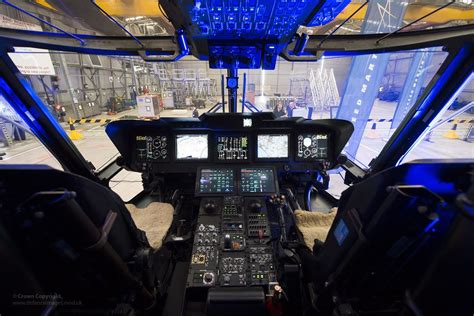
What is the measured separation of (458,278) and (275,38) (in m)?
1.46

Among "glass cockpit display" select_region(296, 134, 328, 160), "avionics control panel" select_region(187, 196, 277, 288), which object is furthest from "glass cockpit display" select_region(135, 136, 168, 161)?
"glass cockpit display" select_region(296, 134, 328, 160)

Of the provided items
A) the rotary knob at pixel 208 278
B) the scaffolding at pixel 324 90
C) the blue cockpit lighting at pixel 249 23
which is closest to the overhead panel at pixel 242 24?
the blue cockpit lighting at pixel 249 23

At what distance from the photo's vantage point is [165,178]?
7.89 ft

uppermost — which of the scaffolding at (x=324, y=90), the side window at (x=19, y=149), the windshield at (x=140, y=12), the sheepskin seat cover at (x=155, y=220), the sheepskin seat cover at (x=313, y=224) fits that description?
the windshield at (x=140, y=12)

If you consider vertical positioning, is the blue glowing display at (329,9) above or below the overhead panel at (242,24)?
above

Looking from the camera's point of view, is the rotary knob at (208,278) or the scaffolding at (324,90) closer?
the rotary knob at (208,278)

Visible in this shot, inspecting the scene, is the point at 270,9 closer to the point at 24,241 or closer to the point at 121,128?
the point at 24,241

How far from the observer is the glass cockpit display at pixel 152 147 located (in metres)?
2.21

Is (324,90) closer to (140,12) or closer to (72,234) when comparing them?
(140,12)

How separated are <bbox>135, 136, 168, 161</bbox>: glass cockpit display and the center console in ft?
1.39

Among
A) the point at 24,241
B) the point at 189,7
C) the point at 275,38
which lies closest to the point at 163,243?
the point at 24,241

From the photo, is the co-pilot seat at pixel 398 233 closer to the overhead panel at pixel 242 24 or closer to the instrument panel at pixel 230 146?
the overhead panel at pixel 242 24

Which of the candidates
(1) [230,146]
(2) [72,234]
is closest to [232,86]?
(1) [230,146]

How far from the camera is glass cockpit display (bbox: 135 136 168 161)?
87.2 inches
